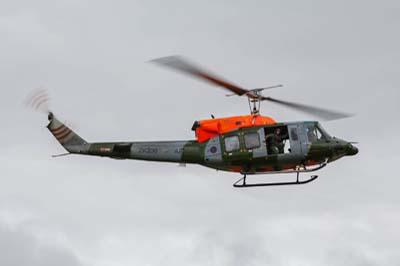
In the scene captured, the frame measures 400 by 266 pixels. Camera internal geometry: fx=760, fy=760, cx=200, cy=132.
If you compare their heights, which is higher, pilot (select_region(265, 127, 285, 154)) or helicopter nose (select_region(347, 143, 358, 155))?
pilot (select_region(265, 127, 285, 154))

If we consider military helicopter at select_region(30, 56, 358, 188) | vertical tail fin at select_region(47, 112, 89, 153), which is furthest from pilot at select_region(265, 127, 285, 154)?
vertical tail fin at select_region(47, 112, 89, 153)

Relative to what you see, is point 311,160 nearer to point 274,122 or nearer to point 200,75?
point 274,122

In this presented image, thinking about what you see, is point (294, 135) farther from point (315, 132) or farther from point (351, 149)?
point (351, 149)

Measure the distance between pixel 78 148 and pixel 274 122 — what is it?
7.63 metres

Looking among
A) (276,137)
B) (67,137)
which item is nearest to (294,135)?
(276,137)

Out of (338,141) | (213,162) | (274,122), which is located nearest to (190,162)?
(213,162)

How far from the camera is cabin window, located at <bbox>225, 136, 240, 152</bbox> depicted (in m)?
27.7

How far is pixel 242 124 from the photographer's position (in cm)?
2795

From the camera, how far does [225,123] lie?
92.2 ft

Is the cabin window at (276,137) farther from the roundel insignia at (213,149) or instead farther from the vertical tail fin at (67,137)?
the vertical tail fin at (67,137)

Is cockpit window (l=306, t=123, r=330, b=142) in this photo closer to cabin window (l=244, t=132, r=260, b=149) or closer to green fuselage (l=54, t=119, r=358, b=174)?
green fuselage (l=54, t=119, r=358, b=174)

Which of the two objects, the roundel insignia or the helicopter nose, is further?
the roundel insignia

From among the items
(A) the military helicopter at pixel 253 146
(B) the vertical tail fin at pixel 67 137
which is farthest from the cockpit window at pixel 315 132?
(B) the vertical tail fin at pixel 67 137

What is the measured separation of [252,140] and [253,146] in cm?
23
